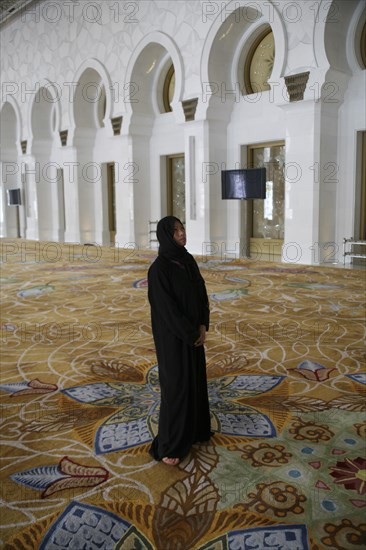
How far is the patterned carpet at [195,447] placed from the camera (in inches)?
66.8

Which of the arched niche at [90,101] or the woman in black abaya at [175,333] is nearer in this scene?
the woman in black abaya at [175,333]

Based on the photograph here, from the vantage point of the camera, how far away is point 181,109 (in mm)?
10469

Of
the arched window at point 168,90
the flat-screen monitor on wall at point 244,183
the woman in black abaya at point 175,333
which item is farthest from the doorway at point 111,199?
the woman in black abaya at point 175,333

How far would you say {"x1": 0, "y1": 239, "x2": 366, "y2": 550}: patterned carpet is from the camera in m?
1.70

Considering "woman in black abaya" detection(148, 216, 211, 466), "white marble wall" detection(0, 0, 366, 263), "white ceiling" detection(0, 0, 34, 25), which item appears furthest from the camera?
"white ceiling" detection(0, 0, 34, 25)

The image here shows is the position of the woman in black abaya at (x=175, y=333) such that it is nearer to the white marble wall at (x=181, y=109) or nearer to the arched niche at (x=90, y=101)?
the white marble wall at (x=181, y=109)

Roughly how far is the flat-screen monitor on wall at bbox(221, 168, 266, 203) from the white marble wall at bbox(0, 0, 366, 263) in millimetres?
613

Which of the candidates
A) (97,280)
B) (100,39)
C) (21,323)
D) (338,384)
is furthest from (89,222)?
(338,384)

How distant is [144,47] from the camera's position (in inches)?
452

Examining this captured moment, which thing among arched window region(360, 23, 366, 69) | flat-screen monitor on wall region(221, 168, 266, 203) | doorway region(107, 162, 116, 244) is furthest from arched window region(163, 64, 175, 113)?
arched window region(360, 23, 366, 69)

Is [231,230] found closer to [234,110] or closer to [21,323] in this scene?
[234,110]

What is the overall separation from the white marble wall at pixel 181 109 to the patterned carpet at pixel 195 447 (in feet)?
14.8

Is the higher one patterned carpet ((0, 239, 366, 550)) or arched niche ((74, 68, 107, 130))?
arched niche ((74, 68, 107, 130))

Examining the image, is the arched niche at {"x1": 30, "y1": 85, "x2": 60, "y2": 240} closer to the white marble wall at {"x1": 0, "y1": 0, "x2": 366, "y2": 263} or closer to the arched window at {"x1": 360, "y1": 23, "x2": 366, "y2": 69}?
the white marble wall at {"x1": 0, "y1": 0, "x2": 366, "y2": 263}
